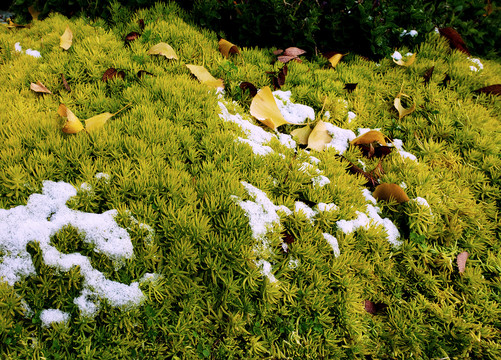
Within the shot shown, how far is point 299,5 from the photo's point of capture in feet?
9.98

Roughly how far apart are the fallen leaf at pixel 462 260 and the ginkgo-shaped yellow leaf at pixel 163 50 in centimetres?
247

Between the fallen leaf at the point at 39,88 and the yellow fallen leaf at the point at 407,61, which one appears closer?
the fallen leaf at the point at 39,88

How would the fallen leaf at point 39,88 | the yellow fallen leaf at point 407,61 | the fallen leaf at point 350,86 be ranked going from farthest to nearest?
the yellow fallen leaf at point 407,61 < the fallen leaf at point 350,86 < the fallen leaf at point 39,88

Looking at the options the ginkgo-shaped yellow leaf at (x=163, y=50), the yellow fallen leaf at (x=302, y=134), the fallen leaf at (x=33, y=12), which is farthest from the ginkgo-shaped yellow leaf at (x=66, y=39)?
the yellow fallen leaf at (x=302, y=134)

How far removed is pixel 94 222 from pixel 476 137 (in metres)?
2.72

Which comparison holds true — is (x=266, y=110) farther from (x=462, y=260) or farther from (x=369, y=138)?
(x=462, y=260)

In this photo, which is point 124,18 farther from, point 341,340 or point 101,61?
point 341,340

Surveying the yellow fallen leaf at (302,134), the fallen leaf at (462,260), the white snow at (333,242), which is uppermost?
the yellow fallen leaf at (302,134)

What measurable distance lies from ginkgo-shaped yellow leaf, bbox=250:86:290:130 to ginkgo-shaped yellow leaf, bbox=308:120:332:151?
22 centimetres

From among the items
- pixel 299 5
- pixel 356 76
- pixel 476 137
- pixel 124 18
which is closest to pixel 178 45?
pixel 124 18

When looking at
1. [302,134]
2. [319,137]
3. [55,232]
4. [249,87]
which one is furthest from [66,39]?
[319,137]

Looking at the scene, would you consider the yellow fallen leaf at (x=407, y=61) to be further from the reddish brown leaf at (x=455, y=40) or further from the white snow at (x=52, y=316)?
the white snow at (x=52, y=316)

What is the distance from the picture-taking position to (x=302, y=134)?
250cm

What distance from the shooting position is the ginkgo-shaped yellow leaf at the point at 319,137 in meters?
2.40
